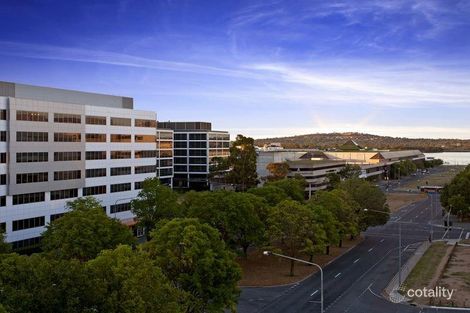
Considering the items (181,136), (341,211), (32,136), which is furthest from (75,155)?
(181,136)

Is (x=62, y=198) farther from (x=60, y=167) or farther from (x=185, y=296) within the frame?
(x=185, y=296)

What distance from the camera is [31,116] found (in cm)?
7938

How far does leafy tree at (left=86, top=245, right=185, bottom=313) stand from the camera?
112ft

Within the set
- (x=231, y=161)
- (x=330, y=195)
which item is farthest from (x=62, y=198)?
(x=231, y=161)

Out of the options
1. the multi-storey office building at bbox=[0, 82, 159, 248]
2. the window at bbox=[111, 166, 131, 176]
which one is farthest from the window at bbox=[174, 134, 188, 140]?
the window at bbox=[111, 166, 131, 176]

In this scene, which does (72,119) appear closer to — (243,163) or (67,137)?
(67,137)

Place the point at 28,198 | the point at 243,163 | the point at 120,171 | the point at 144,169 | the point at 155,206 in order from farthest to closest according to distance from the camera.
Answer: the point at 243,163, the point at 144,169, the point at 120,171, the point at 155,206, the point at 28,198

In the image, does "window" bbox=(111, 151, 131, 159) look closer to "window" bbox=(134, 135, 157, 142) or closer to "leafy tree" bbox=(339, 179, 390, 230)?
"window" bbox=(134, 135, 157, 142)

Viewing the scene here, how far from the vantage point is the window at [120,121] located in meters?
98.0

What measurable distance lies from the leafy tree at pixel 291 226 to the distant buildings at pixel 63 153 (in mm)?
36153

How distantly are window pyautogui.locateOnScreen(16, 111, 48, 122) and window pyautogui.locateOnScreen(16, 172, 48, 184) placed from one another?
8.41 metres

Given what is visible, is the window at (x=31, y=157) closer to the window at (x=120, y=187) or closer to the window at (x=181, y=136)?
the window at (x=120, y=187)

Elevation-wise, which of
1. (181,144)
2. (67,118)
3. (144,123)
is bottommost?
(181,144)

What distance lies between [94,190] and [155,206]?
16965mm
